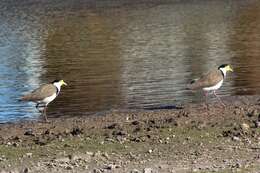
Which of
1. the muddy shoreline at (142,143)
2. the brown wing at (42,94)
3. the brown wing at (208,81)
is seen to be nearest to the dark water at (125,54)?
the brown wing at (42,94)

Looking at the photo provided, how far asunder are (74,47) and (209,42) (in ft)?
22.3

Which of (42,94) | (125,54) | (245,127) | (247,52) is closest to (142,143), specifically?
(245,127)

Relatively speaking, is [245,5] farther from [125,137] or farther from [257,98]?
[125,137]

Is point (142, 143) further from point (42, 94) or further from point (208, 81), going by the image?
point (208, 81)

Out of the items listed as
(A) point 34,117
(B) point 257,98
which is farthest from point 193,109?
(A) point 34,117

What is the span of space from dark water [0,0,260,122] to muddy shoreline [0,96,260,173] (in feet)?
10.1

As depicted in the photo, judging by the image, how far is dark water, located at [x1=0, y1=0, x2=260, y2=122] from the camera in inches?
844

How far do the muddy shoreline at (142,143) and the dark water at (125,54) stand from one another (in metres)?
3.07

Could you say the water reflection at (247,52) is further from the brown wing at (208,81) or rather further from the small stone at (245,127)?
the small stone at (245,127)

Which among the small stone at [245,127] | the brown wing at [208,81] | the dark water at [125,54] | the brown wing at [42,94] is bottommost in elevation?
the dark water at [125,54]

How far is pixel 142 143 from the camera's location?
13.3 metres

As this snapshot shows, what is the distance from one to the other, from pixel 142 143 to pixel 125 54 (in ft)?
65.3

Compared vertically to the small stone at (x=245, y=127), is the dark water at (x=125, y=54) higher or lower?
lower

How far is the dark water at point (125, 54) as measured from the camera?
2144 centimetres
